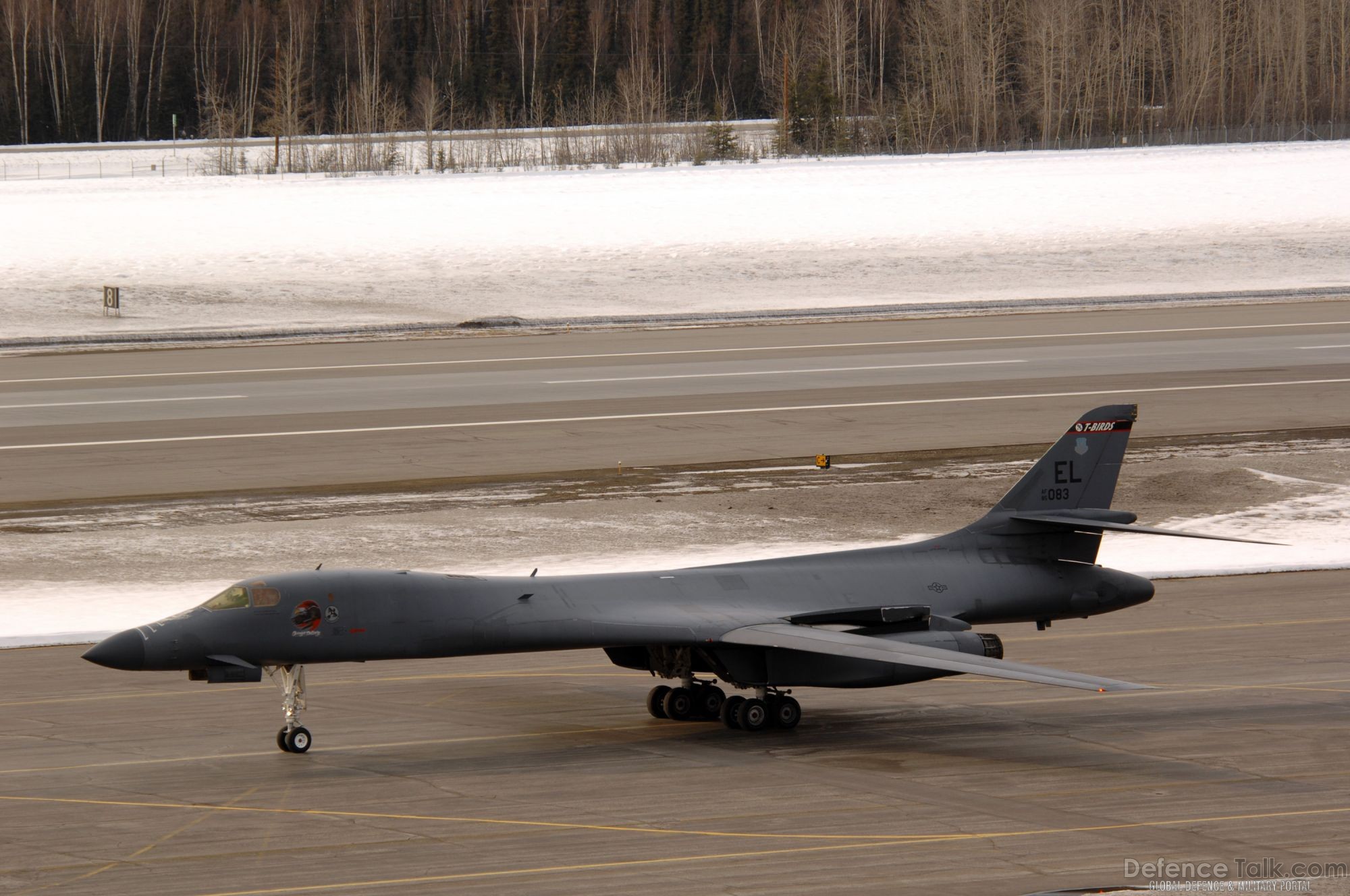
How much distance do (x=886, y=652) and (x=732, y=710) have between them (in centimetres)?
241

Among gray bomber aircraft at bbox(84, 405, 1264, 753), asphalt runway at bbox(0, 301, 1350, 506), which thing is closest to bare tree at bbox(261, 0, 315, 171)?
asphalt runway at bbox(0, 301, 1350, 506)

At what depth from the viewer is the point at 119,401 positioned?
4894 centimetres

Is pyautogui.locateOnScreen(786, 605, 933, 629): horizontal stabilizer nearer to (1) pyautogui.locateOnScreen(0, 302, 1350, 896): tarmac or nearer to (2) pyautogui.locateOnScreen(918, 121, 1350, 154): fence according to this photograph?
(1) pyautogui.locateOnScreen(0, 302, 1350, 896): tarmac

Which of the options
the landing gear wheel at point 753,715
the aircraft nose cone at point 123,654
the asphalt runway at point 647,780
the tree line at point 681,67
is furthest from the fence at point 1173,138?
the aircraft nose cone at point 123,654

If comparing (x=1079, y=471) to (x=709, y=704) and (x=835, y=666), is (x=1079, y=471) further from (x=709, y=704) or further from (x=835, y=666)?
(x=709, y=704)

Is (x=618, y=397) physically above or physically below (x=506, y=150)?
below

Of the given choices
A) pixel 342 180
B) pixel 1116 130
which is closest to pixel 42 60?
pixel 342 180

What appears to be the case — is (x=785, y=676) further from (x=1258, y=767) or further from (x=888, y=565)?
(x=1258, y=767)

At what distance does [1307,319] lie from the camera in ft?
216

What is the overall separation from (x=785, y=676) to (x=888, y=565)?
8.08 feet

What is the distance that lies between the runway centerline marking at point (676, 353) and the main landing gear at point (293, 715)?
3594cm

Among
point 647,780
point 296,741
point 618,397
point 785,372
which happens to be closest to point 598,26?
point 785,372

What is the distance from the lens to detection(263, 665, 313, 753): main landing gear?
1972 centimetres

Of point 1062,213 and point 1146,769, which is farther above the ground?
point 1062,213
